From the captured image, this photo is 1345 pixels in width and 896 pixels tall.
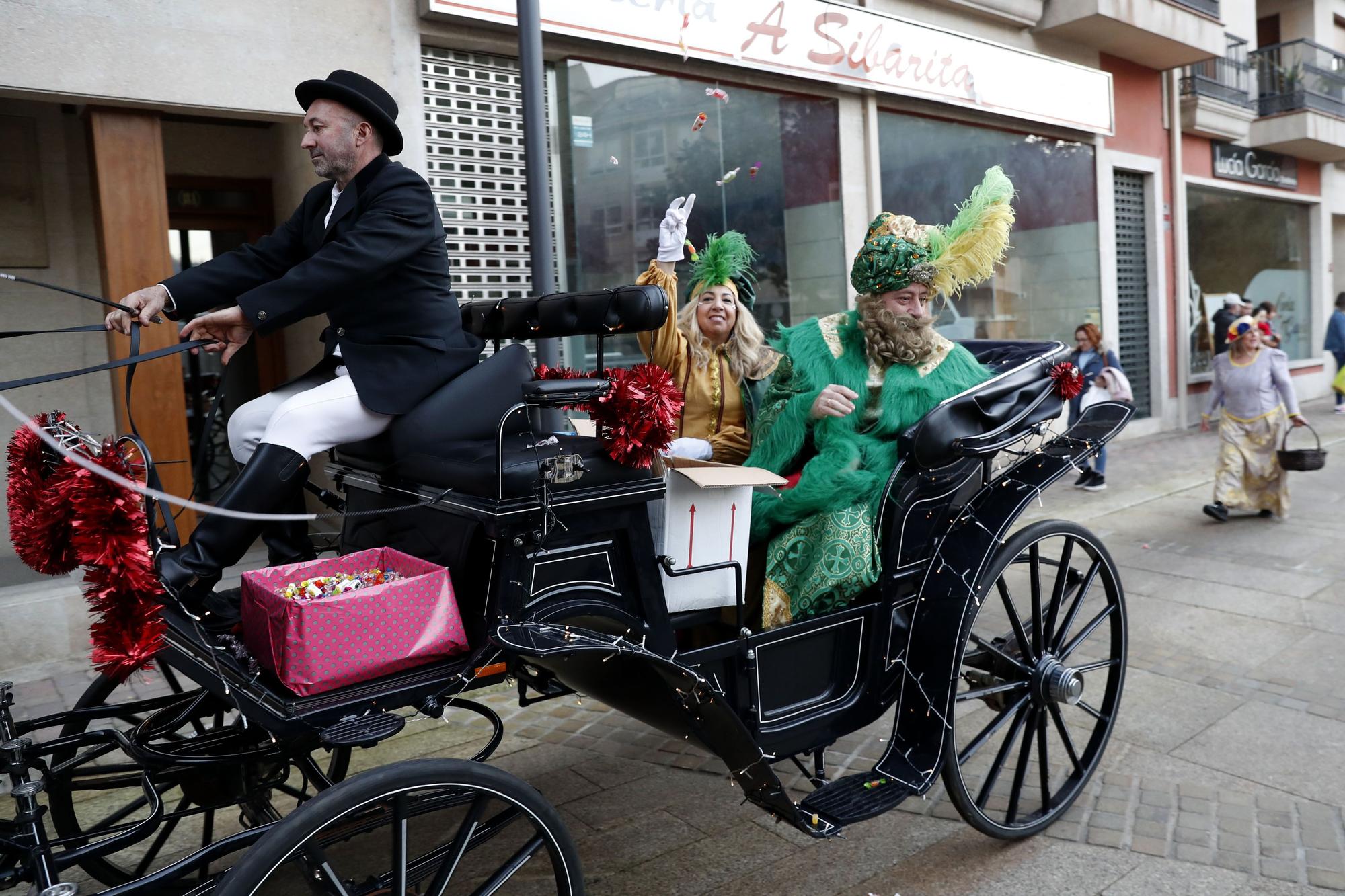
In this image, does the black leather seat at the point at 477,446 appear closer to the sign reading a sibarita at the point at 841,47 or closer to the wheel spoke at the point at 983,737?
the wheel spoke at the point at 983,737

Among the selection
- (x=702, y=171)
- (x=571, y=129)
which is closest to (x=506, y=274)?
(x=571, y=129)

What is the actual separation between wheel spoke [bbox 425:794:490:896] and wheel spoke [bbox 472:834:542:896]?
0.07 m

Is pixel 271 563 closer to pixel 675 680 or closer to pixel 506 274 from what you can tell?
pixel 675 680

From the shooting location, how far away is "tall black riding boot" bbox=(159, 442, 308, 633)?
2324 mm

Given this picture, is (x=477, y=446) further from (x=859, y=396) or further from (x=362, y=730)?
(x=859, y=396)

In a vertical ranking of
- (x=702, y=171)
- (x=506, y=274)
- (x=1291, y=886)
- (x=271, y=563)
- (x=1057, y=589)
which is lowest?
(x=1291, y=886)

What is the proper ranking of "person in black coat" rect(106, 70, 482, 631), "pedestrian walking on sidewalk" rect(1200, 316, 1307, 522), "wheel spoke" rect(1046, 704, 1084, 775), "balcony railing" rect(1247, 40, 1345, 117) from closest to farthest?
"person in black coat" rect(106, 70, 482, 631)
"wheel spoke" rect(1046, 704, 1084, 775)
"pedestrian walking on sidewalk" rect(1200, 316, 1307, 522)
"balcony railing" rect(1247, 40, 1345, 117)

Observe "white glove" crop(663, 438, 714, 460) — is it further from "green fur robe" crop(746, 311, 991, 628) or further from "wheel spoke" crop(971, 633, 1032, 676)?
"wheel spoke" crop(971, 633, 1032, 676)

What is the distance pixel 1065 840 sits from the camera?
327 centimetres

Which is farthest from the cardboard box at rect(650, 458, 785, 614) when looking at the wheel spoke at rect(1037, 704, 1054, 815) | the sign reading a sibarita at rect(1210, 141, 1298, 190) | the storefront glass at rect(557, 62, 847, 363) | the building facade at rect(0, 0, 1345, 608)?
the sign reading a sibarita at rect(1210, 141, 1298, 190)

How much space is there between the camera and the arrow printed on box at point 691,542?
2750mm

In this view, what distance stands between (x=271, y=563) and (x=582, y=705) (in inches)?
73.4

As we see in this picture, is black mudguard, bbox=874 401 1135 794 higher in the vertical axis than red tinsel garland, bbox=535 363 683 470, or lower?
lower

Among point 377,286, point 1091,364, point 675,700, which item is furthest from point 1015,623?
point 1091,364
